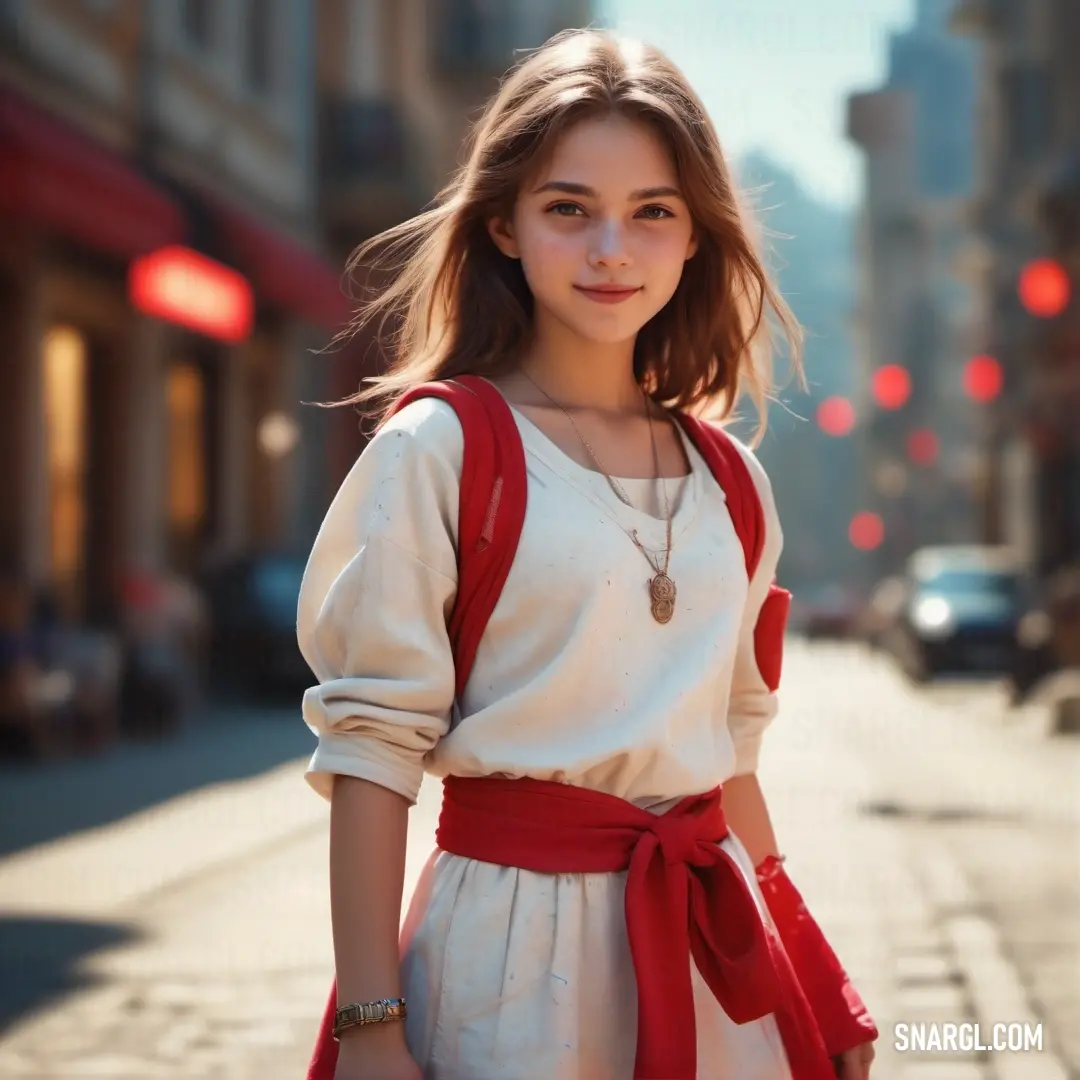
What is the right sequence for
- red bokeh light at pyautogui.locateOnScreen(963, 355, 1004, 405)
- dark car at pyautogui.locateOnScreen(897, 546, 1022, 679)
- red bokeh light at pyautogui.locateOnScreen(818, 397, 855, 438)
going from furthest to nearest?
red bokeh light at pyautogui.locateOnScreen(818, 397, 855, 438)
red bokeh light at pyautogui.locateOnScreen(963, 355, 1004, 405)
dark car at pyautogui.locateOnScreen(897, 546, 1022, 679)

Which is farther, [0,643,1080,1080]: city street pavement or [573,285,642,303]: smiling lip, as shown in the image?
[0,643,1080,1080]: city street pavement

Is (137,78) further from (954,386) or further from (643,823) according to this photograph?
(954,386)

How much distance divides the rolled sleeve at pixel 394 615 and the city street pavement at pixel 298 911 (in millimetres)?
3114

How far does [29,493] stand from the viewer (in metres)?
16.1

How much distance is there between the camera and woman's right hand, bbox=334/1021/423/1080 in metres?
2.19

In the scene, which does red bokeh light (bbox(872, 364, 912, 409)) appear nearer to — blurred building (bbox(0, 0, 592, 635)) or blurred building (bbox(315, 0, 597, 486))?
blurred building (bbox(315, 0, 597, 486))

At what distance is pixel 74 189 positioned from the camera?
586 inches

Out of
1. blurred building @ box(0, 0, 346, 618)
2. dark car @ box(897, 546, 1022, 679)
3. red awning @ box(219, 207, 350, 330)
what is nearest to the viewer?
blurred building @ box(0, 0, 346, 618)

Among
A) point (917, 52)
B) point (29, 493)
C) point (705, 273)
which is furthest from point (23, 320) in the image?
point (917, 52)

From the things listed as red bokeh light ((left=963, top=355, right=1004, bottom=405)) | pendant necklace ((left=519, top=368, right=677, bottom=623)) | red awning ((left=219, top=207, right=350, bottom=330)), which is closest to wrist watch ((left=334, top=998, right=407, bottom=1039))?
pendant necklace ((left=519, top=368, right=677, bottom=623))

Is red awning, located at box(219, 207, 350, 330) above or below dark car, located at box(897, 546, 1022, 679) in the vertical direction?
above

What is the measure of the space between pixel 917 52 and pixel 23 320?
118535 millimetres

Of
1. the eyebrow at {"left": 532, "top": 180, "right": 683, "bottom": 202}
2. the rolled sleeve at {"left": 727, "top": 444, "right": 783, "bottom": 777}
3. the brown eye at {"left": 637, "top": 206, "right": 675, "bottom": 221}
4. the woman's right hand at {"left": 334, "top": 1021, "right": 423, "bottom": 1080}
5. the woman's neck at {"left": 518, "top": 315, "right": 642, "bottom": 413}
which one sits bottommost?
the woman's right hand at {"left": 334, "top": 1021, "right": 423, "bottom": 1080}

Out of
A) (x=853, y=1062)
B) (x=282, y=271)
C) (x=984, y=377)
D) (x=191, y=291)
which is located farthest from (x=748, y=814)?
(x=984, y=377)
